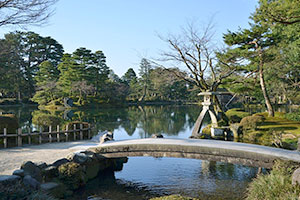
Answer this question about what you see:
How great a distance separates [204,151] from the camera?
22.7 ft

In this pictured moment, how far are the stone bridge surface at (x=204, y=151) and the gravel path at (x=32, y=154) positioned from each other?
3.91 feet

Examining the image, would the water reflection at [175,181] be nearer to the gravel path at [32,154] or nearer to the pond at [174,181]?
the pond at [174,181]

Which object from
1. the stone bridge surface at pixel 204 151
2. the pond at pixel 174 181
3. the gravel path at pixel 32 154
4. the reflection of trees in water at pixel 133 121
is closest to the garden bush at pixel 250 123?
the reflection of trees in water at pixel 133 121

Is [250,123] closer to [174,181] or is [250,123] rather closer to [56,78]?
[174,181]

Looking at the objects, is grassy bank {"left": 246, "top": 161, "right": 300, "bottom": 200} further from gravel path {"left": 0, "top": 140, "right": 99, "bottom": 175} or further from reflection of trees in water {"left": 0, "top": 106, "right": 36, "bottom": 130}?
reflection of trees in water {"left": 0, "top": 106, "right": 36, "bottom": 130}

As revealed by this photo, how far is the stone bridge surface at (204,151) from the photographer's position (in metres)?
6.43

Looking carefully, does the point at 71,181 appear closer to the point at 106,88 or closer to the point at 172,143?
the point at 172,143

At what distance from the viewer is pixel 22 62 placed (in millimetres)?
43469

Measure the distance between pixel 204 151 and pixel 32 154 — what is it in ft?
18.1

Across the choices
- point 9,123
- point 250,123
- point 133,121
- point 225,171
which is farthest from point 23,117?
point 225,171

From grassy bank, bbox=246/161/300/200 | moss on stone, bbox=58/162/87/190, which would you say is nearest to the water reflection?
moss on stone, bbox=58/162/87/190

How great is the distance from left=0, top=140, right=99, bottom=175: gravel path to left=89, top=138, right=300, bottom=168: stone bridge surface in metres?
1.19

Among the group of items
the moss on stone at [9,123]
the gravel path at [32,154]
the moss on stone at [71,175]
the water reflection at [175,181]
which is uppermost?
the moss on stone at [9,123]

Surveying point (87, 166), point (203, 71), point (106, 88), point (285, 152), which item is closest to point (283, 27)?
point (203, 71)
